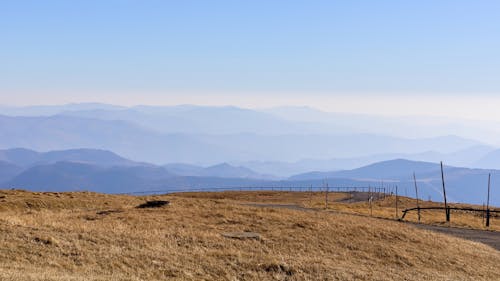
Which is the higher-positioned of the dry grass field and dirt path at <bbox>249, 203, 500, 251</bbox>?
the dry grass field

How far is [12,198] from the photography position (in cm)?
4506

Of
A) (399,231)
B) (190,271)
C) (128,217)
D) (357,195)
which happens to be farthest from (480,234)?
(357,195)

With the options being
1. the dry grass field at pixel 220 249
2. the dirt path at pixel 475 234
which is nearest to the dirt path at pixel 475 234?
the dirt path at pixel 475 234

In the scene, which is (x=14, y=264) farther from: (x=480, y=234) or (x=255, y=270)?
(x=480, y=234)

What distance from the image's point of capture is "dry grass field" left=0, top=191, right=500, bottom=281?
73.6 ft

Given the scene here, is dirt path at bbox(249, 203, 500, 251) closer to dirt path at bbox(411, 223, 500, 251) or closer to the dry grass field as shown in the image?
dirt path at bbox(411, 223, 500, 251)

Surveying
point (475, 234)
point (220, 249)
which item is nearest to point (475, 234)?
point (475, 234)

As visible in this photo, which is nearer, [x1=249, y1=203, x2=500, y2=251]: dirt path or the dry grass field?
the dry grass field

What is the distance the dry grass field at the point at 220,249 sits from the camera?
22438 millimetres

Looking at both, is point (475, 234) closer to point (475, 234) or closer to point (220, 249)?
point (475, 234)

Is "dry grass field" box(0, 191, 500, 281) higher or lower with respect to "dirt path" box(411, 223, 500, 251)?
higher

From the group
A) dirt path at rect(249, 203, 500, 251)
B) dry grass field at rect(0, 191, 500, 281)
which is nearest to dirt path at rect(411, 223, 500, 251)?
dirt path at rect(249, 203, 500, 251)

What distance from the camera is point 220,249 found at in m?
27.0

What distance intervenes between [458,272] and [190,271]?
13515 millimetres
